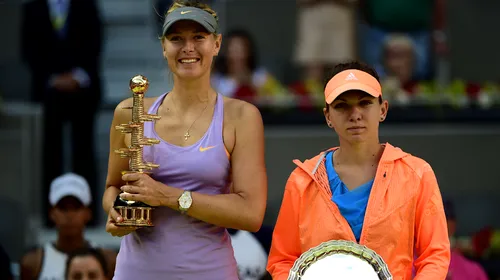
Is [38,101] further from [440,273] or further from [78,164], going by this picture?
[440,273]

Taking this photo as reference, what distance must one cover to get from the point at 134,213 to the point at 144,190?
0.30ft

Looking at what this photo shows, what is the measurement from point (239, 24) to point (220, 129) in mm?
6044

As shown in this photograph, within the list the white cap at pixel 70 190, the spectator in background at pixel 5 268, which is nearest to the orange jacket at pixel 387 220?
the spectator in background at pixel 5 268

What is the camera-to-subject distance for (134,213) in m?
3.71

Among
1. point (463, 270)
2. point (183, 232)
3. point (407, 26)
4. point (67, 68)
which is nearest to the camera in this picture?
point (183, 232)

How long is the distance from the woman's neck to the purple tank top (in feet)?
1.41

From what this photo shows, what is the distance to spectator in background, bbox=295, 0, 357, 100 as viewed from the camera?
9.01m

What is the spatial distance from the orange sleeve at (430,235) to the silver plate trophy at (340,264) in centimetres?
15

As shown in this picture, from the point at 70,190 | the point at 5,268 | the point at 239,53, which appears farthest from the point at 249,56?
the point at 5,268

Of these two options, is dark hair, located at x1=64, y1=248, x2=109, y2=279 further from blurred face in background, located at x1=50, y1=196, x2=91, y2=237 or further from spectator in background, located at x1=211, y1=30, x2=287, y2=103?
spectator in background, located at x1=211, y1=30, x2=287, y2=103

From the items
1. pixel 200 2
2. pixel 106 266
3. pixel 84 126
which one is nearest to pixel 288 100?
pixel 84 126

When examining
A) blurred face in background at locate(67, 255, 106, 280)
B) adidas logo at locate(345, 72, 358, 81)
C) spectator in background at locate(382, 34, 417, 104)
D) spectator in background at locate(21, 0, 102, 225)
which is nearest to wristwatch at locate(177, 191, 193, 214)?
adidas logo at locate(345, 72, 358, 81)

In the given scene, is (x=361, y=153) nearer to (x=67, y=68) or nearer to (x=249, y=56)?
(x=67, y=68)

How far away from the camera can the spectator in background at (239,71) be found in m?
8.20
